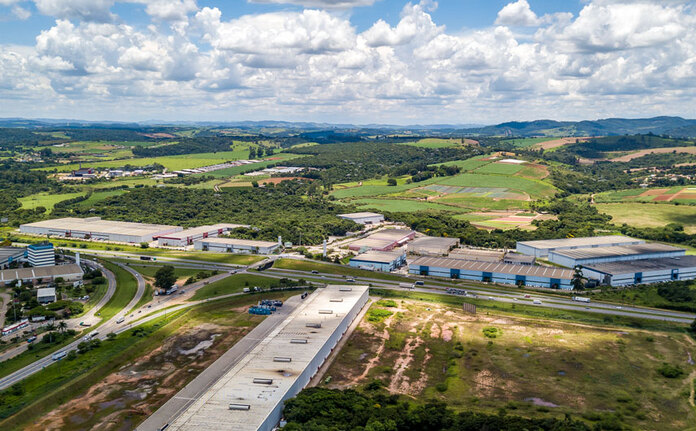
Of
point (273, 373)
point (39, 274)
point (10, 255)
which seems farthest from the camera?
point (10, 255)

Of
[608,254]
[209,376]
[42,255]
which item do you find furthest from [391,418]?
[42,255]

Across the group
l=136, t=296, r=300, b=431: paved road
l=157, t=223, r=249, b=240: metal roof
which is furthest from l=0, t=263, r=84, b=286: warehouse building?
l=136, t=296, r=300, b=431: paved road

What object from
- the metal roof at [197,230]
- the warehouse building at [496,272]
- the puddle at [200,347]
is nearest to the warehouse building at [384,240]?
the warehouse building at [496,272]

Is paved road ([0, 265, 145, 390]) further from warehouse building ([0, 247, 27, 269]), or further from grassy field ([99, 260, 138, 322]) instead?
warehouse building ([0, 247, 27, 269])

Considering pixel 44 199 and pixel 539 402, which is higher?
pixel 44 199

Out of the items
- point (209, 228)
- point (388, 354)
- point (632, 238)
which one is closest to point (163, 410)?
point (388, 354)

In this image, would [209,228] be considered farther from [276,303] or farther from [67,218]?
[276,303]

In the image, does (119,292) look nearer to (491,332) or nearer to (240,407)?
(240,407)
